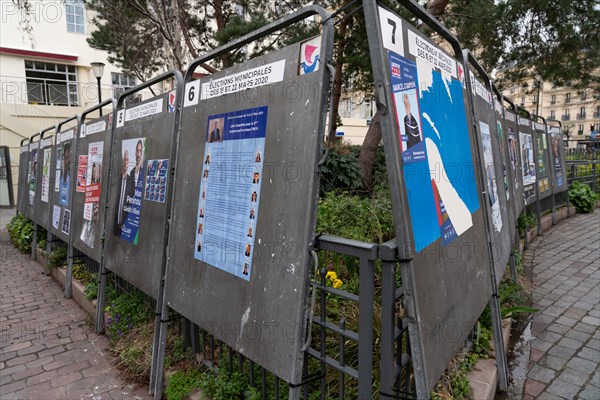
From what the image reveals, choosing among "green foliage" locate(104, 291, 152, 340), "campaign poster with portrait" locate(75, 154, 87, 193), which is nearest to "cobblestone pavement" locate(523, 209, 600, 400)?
"green foliage" locate(104, 291, 152, 340)

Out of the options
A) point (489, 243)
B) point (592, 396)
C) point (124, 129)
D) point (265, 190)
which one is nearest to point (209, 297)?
point (265, 190)

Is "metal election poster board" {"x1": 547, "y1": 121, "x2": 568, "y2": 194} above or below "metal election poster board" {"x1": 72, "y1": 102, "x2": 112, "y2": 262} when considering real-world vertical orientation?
above

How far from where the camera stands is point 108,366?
3.60 m

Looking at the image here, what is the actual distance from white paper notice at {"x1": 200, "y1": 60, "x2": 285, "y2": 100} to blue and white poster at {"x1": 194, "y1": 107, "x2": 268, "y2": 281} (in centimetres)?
14

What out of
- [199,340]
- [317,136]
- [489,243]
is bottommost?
[199,340]

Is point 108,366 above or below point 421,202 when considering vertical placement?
below

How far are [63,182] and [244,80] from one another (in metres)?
4.85

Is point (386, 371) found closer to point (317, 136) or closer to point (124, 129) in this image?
point (317, 136)

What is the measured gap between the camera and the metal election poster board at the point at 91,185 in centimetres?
436

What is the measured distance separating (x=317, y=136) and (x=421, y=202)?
552 mm

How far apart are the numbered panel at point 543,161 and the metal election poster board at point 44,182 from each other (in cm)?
846

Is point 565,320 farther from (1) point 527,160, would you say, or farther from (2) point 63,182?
(2) point 63,182

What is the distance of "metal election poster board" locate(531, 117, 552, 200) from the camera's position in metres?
7.36

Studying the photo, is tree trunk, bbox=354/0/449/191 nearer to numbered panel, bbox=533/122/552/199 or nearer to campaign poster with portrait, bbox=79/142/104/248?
numbered panel, bbox=533/122/552/199
